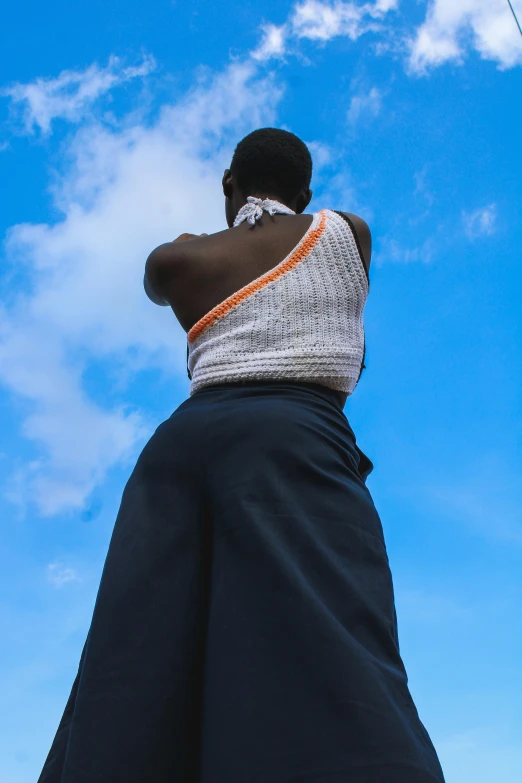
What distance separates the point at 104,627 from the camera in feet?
7.38

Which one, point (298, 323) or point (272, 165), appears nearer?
point (298, 323)

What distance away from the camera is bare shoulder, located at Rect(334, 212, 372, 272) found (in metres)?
2.94

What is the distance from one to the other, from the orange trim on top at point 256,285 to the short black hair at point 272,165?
46cm

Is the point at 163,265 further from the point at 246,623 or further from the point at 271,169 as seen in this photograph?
the point at 246,623

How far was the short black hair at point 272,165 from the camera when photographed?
324cm

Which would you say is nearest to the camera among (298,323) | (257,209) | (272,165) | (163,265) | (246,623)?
(246,623)

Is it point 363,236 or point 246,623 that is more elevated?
point 363,236

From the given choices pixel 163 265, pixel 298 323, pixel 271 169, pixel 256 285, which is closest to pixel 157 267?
pixel 163 265

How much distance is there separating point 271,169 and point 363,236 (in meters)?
0.50

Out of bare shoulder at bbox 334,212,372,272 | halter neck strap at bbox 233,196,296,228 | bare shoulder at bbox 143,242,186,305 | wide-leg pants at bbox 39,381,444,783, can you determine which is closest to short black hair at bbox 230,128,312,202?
halter neck strap at bbox 233,196,296,228

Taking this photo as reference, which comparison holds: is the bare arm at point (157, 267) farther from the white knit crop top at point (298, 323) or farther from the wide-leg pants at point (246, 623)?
the wide-leg pants at point (246, 623)

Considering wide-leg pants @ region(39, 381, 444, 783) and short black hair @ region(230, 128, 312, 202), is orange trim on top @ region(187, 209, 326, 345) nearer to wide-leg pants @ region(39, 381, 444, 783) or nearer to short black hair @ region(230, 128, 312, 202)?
wide-leg pants @ region(39, 381, 444, 783)

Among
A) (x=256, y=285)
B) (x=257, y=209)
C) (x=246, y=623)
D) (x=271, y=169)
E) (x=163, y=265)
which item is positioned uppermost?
(x=271, y=169)

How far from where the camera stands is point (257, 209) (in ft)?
10.00
